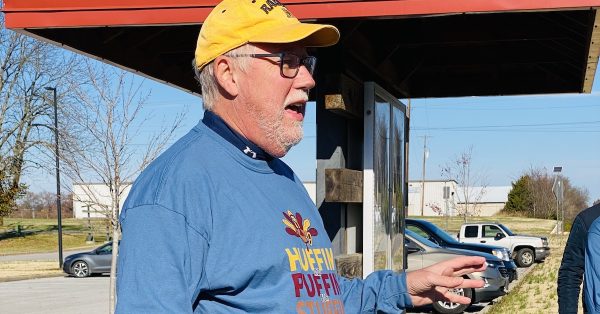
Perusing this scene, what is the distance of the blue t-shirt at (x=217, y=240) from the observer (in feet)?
5.53

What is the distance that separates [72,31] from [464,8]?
2.34 meters

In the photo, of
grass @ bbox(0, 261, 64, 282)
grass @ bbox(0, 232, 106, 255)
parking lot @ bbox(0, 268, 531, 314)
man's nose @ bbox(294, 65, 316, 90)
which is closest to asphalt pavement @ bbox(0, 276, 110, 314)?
parking lot @ bbox(0, 268, 531, 314)

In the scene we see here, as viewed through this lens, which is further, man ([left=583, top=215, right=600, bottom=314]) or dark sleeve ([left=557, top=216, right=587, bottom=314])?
dark sleeve ([left=557, top=216, right=587, bottom=314])

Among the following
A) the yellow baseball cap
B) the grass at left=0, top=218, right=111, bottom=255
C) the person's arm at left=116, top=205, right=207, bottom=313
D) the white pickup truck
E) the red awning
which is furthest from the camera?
the grass at left=0, top=218, right=111, bottom=255

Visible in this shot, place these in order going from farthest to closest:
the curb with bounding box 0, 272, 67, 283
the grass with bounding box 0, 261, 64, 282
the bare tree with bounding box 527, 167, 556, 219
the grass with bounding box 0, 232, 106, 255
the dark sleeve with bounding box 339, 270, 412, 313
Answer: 1. the bare tree with bounding box 527, 167, 556, 219
2. the grass with bounding box 0, 232, 106, 255
3. the grass with bounding box 0, 261, 64, 282
4. the curb with bounding box 0, 272, 67, 283
5. the dark sleeve with bounding box 339, 270, 412, 313

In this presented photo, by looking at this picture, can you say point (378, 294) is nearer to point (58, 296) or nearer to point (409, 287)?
point (409, 287)

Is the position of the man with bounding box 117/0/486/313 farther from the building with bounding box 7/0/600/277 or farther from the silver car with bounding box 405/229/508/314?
the silver car with bounding box 405/229/508/314

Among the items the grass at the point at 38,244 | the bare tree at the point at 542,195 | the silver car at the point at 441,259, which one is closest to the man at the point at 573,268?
the silver car at the point at 441,259

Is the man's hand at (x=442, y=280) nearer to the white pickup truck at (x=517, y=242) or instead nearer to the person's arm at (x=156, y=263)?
the person's arm at (x=156, y=263)

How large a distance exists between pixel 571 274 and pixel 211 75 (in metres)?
3.15

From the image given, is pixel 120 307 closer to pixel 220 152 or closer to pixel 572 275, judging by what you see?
pixel 220 152

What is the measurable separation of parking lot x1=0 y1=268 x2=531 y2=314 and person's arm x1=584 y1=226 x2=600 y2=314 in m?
9.55

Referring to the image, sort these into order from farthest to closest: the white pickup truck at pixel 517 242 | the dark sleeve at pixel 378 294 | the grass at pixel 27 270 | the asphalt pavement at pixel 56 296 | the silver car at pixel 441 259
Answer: the white pickup truck at pixel 517 242, the grass at pixel 27 270, the asphalt pavement at pixel 56 296, the silver car at pixel 441 259, the dark sleeve at pixel 378 294

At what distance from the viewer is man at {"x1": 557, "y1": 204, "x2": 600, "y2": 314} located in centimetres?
433
